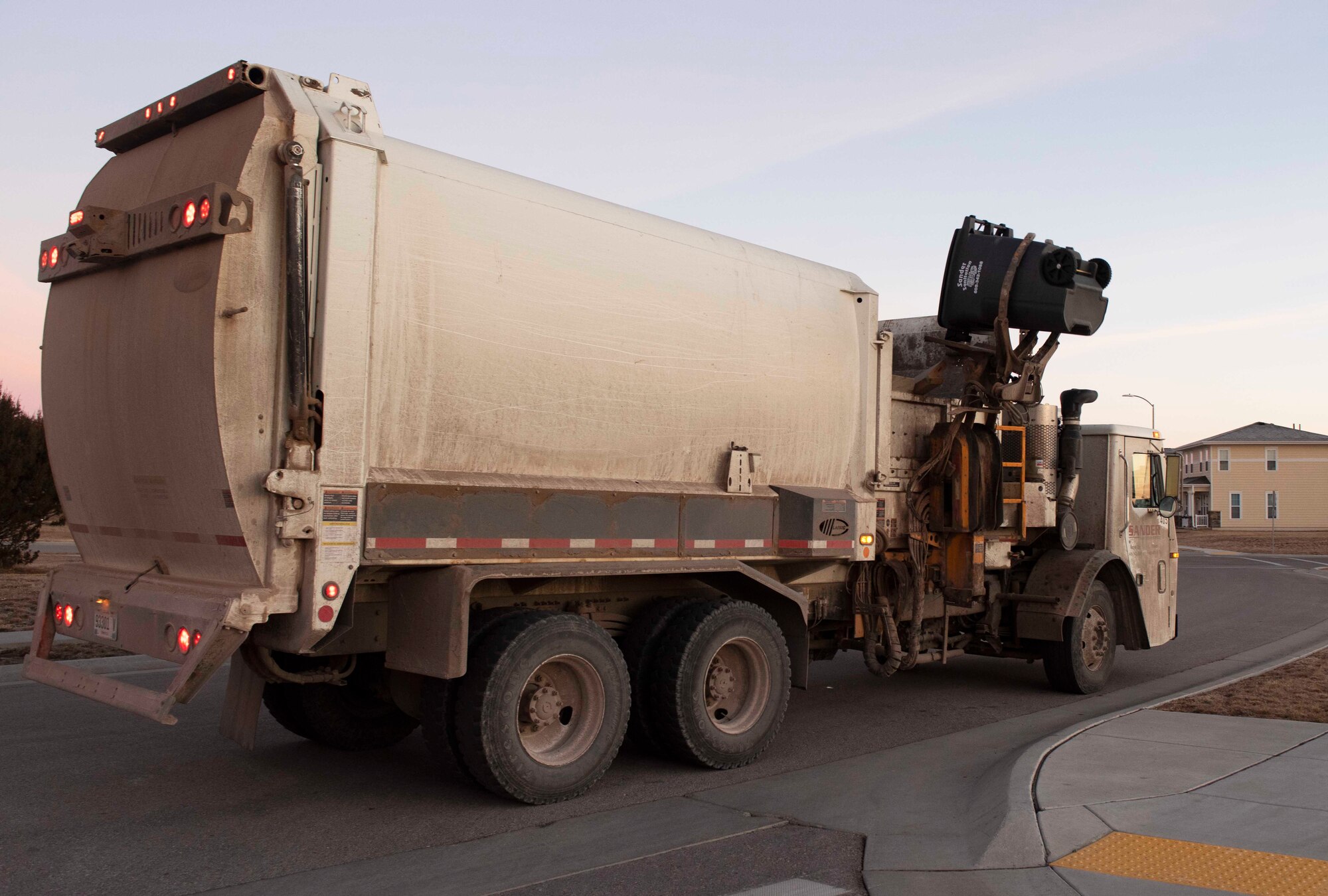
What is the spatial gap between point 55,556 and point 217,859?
73.3 ft

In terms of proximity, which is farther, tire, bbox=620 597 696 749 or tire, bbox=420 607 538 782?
tire, bbox=620 597 696 749

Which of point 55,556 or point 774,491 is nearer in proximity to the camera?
point 774,491

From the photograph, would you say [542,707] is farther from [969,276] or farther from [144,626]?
[969,276]

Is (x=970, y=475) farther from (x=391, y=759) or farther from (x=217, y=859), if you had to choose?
(x=217, y=859)

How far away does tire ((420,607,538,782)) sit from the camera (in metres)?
6.05

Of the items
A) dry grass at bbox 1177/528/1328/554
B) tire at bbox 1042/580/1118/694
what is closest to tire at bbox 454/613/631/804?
tire at bbox 1042/580/1118/694

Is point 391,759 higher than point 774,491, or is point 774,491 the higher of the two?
point 774,491

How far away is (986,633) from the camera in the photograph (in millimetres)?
10203

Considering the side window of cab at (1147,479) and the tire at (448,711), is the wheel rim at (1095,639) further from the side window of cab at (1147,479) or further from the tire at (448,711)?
the tire at (448,711)

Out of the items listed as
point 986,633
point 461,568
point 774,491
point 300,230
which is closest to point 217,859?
point 461,568

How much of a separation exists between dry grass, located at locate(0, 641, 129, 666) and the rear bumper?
14.1ft

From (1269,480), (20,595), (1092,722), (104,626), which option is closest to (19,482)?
(20,595)

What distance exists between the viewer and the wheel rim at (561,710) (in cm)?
621

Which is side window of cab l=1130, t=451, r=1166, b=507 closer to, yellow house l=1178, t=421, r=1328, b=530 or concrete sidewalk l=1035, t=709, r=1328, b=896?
concrete sidewalk l=1035, t=709, r=1328, b=896
